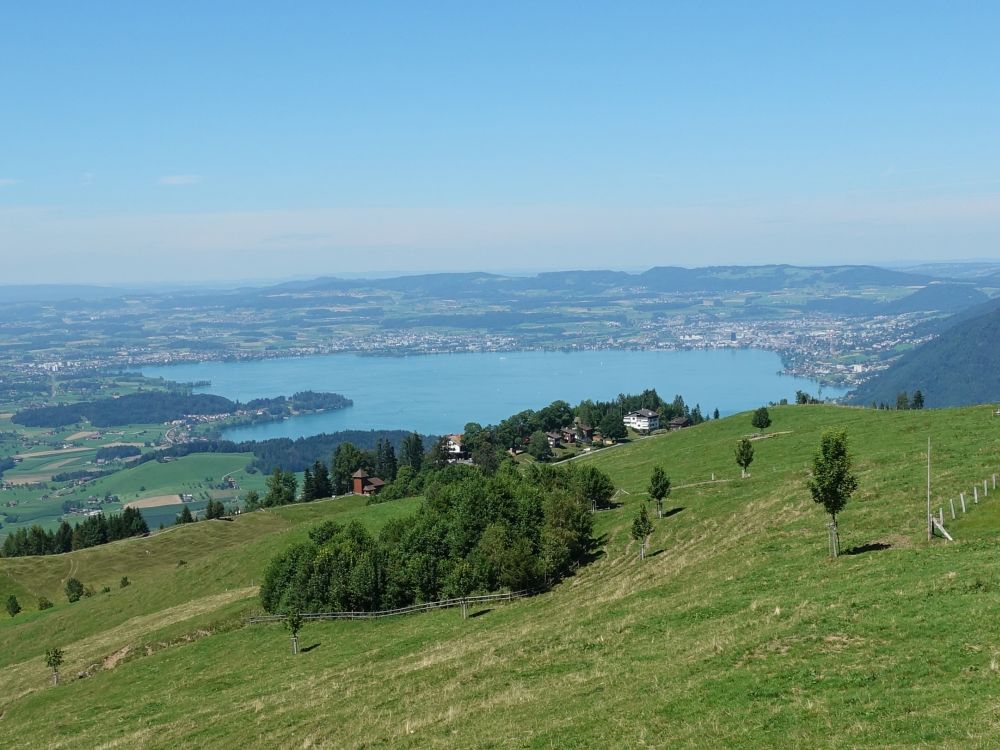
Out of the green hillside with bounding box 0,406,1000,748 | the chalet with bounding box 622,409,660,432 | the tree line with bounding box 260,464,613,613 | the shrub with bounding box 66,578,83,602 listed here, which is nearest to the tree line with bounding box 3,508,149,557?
the shrub with bounding box 66,578,83,602

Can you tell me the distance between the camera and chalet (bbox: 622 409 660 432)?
172 meters

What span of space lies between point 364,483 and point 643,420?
61.6 metres

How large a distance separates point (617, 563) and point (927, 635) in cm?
2957

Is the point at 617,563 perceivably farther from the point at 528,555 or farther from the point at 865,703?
the point at 865,703

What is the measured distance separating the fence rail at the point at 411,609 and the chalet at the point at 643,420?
118 metres

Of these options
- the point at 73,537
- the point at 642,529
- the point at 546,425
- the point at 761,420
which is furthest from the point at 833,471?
the point at 546,425

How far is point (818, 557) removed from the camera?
38188 mm

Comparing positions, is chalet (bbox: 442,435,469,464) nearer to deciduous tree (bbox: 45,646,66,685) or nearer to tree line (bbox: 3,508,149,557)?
tree line (bbox: 3,508,149,557)

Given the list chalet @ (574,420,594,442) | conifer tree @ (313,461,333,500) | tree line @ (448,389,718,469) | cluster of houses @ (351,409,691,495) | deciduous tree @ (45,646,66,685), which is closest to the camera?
deciduous tree @ (45,646,66,685)

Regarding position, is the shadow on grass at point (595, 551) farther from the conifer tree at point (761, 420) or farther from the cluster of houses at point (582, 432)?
the cluster of houses at point (582, 432)

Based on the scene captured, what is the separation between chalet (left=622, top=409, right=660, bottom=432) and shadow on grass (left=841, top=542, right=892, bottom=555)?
132705 mm

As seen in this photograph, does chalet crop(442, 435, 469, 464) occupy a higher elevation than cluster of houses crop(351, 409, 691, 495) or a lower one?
lower

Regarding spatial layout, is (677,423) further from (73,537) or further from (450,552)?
(450,552)

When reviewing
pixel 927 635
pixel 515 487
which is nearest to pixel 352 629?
pixel 515 487
